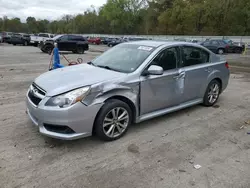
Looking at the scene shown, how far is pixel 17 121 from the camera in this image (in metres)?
4.12

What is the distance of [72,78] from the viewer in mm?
3441

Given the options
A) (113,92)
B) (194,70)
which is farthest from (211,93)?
(113,92)

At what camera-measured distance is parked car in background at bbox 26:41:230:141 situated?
307 cm

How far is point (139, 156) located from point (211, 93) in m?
Answer: 2.87

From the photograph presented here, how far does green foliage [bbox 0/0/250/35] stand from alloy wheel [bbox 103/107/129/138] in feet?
149

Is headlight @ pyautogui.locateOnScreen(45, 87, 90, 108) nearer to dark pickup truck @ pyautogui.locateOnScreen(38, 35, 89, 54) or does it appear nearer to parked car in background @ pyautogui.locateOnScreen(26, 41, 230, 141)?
parked car in background @ pyautogui.locateOnScreen(26, 41, 230, 141)

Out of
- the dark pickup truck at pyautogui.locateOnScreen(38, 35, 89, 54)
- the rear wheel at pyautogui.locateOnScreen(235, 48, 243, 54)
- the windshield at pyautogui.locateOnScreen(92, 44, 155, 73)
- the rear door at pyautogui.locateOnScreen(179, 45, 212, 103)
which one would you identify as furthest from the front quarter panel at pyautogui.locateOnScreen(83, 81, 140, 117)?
the rear wheel at pyautogui.locateOnScreen(235, 48, 243, 54)

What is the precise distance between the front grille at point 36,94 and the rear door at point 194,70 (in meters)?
2.56

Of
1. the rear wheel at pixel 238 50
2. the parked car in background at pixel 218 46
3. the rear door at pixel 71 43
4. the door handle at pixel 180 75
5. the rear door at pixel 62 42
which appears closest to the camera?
the door handle at pixel 180 75

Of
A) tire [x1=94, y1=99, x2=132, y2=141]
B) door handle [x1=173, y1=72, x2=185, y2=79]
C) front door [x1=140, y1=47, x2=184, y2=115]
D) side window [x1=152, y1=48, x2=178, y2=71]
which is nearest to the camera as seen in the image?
tire [x1=94, y1=99, x2=132, y2=141]

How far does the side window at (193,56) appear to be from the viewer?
4.43m

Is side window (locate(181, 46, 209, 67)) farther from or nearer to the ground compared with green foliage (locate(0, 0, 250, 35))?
nearer to the ground

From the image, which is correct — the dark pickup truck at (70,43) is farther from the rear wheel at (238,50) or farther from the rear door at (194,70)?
the rear wheel at (238,50)

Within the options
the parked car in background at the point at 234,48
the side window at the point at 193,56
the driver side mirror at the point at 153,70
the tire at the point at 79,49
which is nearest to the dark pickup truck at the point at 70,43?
the tire at the point at 79,49
